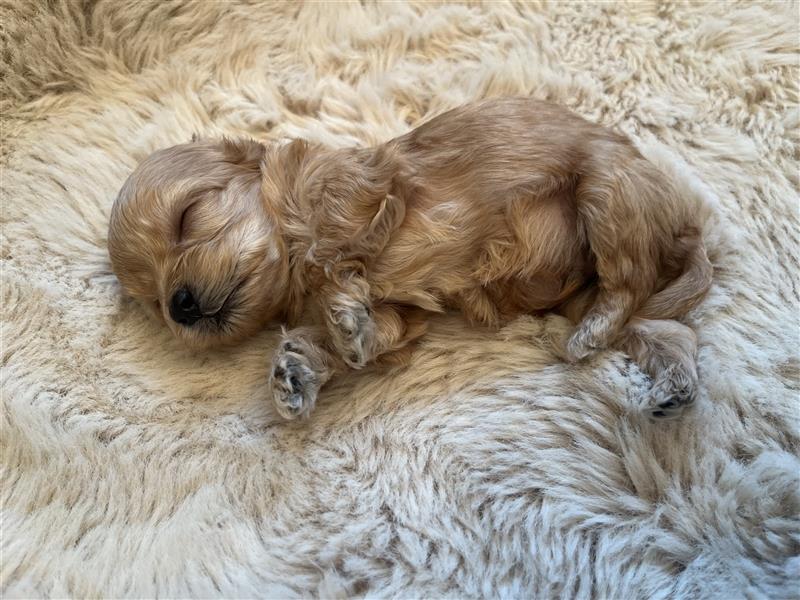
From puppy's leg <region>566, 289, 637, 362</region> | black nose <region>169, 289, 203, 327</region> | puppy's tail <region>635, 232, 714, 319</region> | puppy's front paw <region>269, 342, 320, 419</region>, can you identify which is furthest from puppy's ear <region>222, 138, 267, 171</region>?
puppy's tail <region>635, 232, 714, 319</region>

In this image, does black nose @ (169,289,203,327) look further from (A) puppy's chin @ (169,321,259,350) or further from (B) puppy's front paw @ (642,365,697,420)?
(B) puppy's front paw @ (642,365,697,420)

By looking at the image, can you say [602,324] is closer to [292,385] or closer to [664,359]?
[664,359]

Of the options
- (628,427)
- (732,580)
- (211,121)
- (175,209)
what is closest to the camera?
(732,580)

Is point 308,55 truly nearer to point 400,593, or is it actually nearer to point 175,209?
point 175,209

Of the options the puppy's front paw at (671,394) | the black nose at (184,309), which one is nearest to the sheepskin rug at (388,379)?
the puppy's front paw at (671,394)

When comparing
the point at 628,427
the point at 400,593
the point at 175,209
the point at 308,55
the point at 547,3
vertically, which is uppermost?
the point at 547,3

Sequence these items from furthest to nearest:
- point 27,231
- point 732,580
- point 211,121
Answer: point 211,121 < point 27,231 < point 732,580

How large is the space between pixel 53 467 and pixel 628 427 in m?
1.24

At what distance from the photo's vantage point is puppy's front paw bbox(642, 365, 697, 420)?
1328 millimetres

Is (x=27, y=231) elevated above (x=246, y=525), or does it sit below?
above

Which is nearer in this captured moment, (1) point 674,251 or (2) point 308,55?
(1) point 674,251

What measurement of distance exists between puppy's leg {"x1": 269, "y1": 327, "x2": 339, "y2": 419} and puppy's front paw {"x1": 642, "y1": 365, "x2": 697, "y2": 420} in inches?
27.3

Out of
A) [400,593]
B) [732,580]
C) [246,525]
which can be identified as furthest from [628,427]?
[246,525]

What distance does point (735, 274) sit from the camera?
1.50 m
